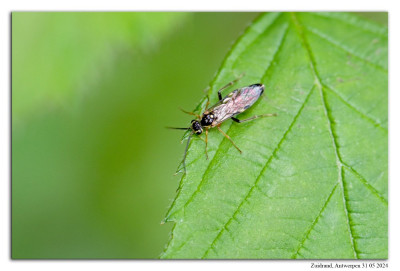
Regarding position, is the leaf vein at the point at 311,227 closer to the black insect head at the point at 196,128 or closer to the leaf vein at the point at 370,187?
the leaf vein at the point at 370,187

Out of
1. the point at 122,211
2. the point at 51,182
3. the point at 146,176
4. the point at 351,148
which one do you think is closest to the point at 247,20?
the point at 351,148

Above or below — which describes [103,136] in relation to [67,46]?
below

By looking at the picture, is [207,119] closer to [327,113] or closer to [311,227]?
[327,113]

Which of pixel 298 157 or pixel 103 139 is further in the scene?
pixel 103 139

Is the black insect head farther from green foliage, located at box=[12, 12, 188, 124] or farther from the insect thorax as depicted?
green foliage, located at box=[12, 12, 188, 124]

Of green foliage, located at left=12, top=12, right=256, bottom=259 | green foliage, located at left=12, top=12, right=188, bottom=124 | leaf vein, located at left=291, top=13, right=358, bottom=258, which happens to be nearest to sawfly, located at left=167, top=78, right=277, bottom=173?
leaf vein, located at left=291, top=13, right=358, bottom=258

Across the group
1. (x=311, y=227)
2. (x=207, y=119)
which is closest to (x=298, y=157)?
(x=311, y=227)

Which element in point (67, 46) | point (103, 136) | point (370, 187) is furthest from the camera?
point (103, 136)
